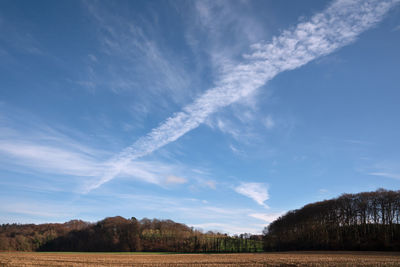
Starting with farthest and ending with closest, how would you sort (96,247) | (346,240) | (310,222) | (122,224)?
(122,224) < (96,247) < (310,222) < (346,240)

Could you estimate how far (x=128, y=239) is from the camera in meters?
106

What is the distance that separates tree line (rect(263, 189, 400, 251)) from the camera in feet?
195

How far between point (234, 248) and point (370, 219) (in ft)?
138

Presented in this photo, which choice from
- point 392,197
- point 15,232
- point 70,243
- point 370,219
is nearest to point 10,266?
point 370,219

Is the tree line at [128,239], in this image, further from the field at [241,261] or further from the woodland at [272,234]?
the field at [241,261]

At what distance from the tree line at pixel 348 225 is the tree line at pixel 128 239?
53.5 feet

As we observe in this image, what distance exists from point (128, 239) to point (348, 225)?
249 feet

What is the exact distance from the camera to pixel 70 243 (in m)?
118

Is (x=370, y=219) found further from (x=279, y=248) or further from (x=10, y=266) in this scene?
(x=10, y=266)

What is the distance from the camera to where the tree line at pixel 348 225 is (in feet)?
195

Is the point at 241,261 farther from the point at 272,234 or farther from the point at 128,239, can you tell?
the point at 128,239

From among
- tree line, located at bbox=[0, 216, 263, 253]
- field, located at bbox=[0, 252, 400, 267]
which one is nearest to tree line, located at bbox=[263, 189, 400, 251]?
field, located at bbox=[0, 252, 400, 267]

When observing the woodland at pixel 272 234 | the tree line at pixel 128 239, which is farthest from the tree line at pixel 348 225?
the tree line at pixel 128 239

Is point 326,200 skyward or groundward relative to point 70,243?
skyward
